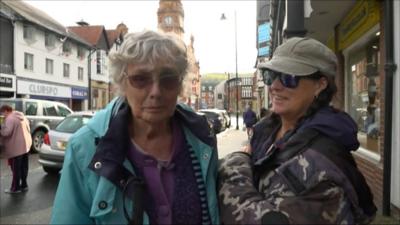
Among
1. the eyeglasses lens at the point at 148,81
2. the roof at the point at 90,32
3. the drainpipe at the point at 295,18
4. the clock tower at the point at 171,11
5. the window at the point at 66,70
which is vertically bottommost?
the eyeglasses lens at the point at 148,81

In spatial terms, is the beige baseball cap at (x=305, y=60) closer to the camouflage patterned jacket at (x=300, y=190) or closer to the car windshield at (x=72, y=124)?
the camouflage patterned jacket at (x=300, y=190)

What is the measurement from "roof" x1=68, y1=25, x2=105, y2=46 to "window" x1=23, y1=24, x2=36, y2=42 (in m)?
13.8

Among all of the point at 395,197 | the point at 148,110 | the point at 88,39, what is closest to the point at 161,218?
the point at 148,110

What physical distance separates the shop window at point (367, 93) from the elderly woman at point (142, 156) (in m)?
5.87

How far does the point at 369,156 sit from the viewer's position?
7.79 meters

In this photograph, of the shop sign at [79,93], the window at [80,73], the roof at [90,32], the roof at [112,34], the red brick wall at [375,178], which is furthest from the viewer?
the roof at [112,34]

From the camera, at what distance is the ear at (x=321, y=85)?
6.34 feet

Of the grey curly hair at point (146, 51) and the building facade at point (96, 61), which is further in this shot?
the building facade at point (96, 61)

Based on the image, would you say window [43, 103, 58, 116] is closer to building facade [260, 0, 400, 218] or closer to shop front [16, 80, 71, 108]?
building facade [260, 0, 400, 218]

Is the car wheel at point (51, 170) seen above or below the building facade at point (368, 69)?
below

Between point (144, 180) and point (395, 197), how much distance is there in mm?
5129

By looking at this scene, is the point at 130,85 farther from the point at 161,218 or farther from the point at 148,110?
the point at 161,218

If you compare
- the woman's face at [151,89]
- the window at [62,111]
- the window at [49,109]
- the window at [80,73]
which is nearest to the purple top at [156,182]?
the woman's face at [151,89]

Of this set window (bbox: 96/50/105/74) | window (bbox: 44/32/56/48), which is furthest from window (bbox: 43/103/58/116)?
window (bbox: 96/50/105/74)
